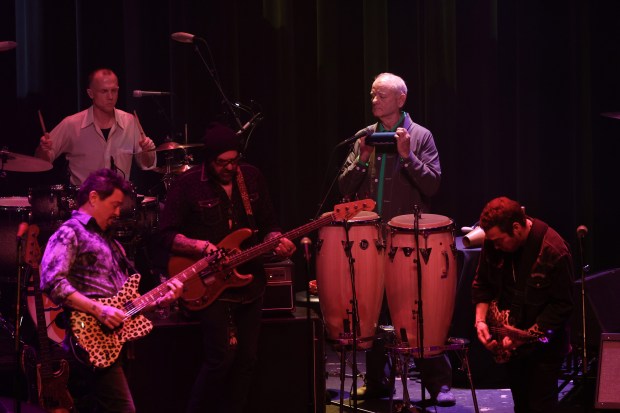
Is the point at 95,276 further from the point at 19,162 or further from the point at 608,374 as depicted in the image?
the point at 608,374

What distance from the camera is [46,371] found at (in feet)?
18.6

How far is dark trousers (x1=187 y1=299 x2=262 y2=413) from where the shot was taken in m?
5.79

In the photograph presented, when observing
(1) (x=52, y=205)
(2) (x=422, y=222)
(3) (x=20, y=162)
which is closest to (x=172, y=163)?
(1) (x=52, y=205)

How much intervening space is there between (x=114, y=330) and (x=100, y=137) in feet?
8.96

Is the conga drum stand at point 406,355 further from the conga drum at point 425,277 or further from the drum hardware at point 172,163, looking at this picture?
the drum hardware at point 172,163

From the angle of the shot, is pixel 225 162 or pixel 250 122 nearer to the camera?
pixel 225 162

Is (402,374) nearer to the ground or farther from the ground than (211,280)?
nearer to the ground

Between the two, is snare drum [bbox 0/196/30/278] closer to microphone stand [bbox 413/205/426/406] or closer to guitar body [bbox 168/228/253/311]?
guitar body [bbox 168/228/253/311]

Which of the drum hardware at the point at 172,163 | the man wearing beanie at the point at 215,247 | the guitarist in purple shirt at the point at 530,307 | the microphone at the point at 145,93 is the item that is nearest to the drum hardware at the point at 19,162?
the drum hardware at the point at 172,163

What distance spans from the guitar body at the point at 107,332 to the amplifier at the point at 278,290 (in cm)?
132

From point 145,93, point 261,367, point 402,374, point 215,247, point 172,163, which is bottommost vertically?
point 402,374

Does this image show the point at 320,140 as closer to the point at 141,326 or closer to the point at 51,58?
the point at 51,58

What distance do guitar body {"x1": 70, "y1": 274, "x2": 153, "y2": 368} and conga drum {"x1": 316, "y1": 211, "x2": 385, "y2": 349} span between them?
6.04ft

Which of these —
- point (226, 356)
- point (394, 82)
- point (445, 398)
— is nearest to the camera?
point (226, 356)
